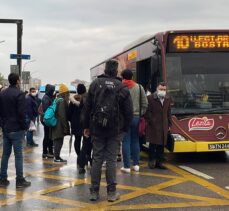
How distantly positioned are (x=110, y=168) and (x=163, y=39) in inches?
167

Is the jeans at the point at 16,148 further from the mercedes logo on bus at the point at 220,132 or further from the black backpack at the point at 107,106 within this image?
the mercedes logo on bus at the point at 220,132

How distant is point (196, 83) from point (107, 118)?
411 cm

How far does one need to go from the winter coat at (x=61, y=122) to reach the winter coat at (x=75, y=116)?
1.55 ft

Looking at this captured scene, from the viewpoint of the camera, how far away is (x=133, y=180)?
838cm

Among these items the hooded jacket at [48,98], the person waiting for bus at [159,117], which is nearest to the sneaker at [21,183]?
the person waiting for bus at [159,117]

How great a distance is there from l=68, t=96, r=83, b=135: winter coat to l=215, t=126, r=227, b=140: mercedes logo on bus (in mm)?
2840

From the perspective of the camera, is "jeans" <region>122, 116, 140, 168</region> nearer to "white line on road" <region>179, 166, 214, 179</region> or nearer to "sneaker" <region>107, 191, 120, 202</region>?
"white line on road" <region>179, 166, 214, 179</region>

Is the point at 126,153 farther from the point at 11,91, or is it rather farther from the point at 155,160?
the point at 11,91

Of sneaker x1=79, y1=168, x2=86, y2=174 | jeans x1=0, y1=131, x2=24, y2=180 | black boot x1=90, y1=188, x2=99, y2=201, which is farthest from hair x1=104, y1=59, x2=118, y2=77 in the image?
sneaker x1=79, y1=168, x2=86, y2=174

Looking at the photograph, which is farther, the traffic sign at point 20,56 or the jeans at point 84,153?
the traffic sign at point 20,56

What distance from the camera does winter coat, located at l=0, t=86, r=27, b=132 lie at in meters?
7.62

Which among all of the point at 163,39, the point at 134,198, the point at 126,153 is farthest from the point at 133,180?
the point at 163,39

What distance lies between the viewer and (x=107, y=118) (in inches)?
256

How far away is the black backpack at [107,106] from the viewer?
21.3 ft
